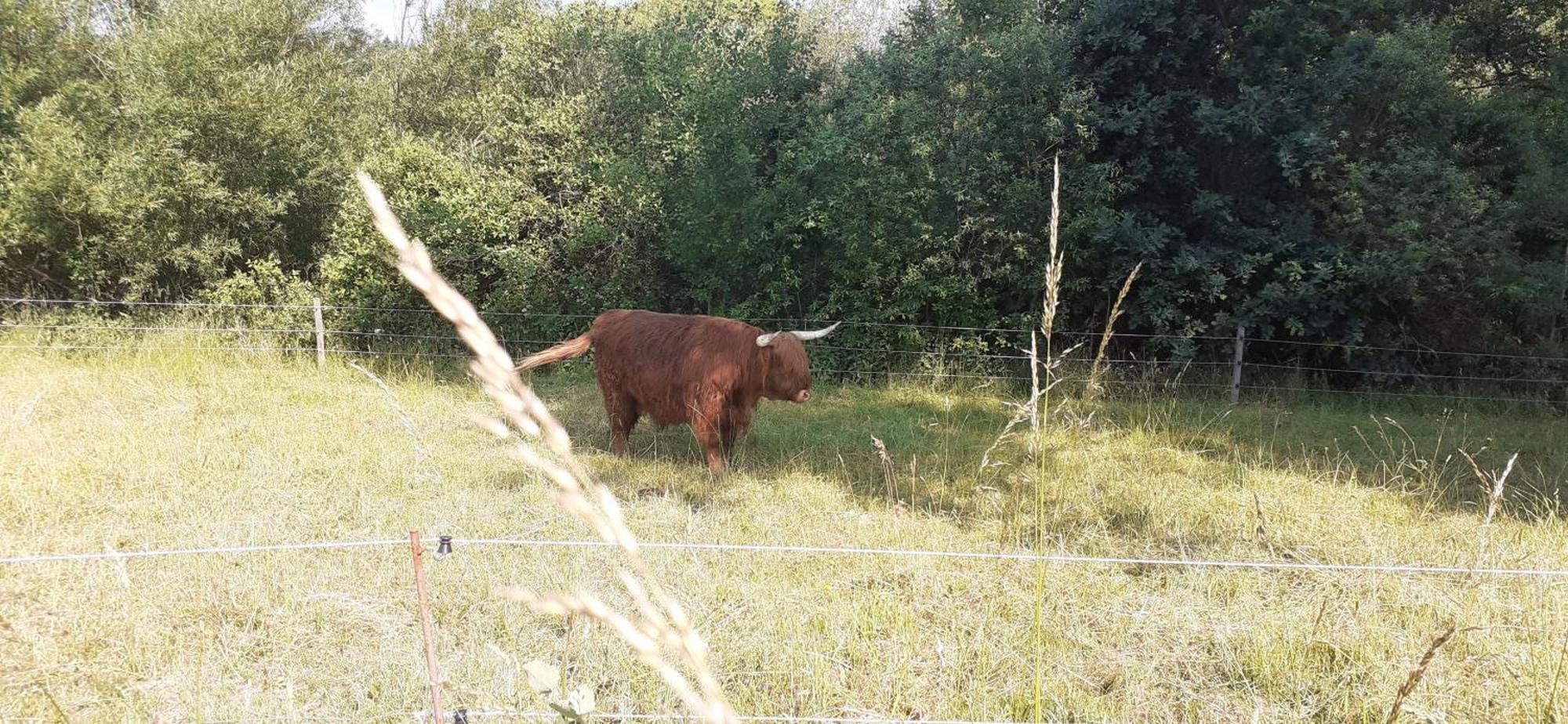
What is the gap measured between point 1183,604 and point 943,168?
6625 millimetres

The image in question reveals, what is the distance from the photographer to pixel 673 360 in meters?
5.50

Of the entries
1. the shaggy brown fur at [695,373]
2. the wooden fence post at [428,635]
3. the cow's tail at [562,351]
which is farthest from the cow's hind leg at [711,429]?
the wooden fence post at [428,635]

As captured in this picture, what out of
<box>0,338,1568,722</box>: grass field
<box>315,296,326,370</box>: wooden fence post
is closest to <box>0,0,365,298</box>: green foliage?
<box>315,296,326,370</box>: wooden fence post

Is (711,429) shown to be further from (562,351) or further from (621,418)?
(562,351)

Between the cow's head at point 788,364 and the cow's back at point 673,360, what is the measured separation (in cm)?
13

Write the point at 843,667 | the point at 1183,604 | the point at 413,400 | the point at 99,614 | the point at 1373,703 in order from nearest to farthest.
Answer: the point at 1373,703, the point at 843,667, the point at 99,614, the point at 1183,604, the point at 413,400

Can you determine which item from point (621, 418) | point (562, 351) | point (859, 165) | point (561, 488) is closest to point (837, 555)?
point (621, 418)

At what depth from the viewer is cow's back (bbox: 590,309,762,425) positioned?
533cm

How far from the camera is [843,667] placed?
2.81 meters

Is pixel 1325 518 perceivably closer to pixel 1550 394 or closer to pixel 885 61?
pixel 1550 394

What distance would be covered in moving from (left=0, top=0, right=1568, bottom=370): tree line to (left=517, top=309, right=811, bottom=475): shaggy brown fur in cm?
350

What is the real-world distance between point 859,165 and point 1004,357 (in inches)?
110

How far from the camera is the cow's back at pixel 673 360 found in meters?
5.33

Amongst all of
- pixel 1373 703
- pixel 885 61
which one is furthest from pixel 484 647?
pixel 885 61
